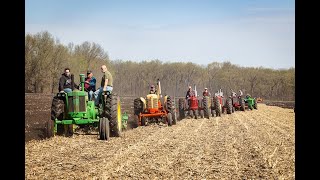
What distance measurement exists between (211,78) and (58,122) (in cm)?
8175

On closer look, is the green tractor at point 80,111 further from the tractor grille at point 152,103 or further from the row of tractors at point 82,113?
the tractor grille at point 152,103

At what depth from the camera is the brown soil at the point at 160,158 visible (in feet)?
19.5

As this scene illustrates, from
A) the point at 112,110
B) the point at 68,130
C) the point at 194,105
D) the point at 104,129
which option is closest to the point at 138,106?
the point at 68,130

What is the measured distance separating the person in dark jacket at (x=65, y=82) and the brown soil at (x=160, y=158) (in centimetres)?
143

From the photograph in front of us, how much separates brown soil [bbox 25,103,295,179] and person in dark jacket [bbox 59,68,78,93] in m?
1.43

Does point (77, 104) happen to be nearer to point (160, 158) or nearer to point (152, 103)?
point (160, 158)

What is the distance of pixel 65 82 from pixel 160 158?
5.01 metres

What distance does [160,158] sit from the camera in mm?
7297

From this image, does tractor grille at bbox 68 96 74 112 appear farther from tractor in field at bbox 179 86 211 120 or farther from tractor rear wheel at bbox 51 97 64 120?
tractor in field at bbox 179 86 211 120
